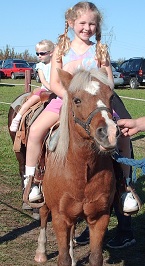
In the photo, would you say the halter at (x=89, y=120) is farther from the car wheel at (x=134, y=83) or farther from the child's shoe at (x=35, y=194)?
the car wheel at (x=134, y=83)

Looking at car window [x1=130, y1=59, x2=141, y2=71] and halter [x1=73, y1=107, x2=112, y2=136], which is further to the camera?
car window [x1=130, y1=59, x2=141, y2=71]

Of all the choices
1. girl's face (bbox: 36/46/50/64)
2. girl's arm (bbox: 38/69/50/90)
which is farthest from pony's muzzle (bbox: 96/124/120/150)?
girl's face (bbox: 36/46/50/64)

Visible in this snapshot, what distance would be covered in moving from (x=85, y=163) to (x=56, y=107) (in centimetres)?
97

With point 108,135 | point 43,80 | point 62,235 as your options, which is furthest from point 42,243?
point 43,80

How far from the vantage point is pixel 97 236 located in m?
3.81

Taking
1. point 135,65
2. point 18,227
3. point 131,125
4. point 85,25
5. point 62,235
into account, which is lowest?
point 135,65

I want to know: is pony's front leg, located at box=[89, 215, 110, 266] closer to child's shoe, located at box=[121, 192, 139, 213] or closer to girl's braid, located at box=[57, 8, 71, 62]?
child's shoe, located at box=[121, 192, 139, 213]

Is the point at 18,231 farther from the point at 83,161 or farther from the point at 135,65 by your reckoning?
the point at 135,65

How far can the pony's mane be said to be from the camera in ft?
10.9

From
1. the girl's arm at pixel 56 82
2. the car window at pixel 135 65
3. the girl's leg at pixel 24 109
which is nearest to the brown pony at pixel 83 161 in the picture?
the girl's arm at pixel 56 82

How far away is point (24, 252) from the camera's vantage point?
15.8ft

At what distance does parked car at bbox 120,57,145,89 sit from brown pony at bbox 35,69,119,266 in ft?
79.7

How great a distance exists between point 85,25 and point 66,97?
88 cm

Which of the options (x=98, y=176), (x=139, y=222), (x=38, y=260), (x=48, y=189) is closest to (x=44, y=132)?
(x=48, y=189)
